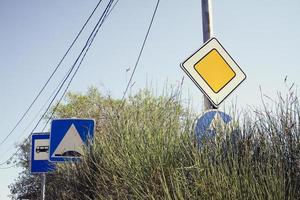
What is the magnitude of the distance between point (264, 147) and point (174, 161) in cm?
115

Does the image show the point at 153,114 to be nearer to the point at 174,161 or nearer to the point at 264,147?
the point at 174,161

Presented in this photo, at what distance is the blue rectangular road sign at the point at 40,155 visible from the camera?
7.98 meters

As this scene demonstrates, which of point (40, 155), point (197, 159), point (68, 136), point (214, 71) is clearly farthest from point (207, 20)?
point (40, 155)

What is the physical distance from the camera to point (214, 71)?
16.0 ft

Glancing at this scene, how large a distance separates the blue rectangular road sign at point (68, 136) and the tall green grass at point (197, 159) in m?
0.88

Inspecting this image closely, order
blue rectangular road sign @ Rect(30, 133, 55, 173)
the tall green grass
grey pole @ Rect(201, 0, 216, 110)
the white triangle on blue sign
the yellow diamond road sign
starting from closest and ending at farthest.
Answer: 1. the tall green grass
2. the yellow diamond road sign
3. grey pole @ Rect(201, 0, 216, 110)
4. the white triangle on blue sign
5. blue rectangular road sign @ Rect(30, 133, 55, 173)

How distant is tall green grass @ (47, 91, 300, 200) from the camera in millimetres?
3293

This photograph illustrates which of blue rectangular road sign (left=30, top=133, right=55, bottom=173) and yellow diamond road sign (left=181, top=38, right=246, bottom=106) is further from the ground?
yellow diamond road sign (left=181, top=38, right=246, bottom=106)

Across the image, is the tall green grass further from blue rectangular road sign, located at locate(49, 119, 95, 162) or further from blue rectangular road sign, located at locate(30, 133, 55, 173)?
blue rectangular road sign, located at locate(30, 133, 55, 173)

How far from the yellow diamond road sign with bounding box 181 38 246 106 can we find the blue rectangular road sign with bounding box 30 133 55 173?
4.30 meters

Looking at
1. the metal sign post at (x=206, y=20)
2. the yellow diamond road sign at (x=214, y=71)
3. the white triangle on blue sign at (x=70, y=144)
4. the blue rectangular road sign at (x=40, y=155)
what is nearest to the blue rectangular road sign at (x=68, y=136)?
the white triangle on blue sign at (x=70, y=144)

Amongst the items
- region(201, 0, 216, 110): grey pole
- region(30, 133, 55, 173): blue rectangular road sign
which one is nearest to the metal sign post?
region(201, 0, 216, 110): grey pole

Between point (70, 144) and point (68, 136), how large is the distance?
0.16m

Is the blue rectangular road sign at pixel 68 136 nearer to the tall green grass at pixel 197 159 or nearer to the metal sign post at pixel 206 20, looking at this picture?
the tall green grass at pixel 197 159
